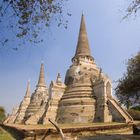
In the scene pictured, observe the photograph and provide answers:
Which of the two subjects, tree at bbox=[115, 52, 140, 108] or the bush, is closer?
tree at bbox=[115, 52, 140, 108]

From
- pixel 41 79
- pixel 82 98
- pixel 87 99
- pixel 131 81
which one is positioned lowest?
pixel 131 81

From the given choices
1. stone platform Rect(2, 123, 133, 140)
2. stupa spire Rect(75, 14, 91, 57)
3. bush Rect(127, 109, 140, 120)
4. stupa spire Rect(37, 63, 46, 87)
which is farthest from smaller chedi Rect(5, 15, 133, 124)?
stupa spire Rect(37, 63, 46, 87)

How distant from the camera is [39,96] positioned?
177 feet

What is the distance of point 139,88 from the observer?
66.6ft

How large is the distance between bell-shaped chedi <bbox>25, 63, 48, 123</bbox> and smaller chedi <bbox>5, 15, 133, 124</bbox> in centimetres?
1011

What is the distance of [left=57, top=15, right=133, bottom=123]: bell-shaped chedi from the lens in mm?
32500

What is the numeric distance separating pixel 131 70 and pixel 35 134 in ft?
31.9

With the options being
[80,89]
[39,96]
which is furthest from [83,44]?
[39,96]

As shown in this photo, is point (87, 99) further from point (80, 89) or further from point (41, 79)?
point (41, 79)

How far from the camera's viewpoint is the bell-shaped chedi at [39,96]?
50.4m

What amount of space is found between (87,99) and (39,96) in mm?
20797

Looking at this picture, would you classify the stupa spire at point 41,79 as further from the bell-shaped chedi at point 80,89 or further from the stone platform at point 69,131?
the stone platform at point 69,131

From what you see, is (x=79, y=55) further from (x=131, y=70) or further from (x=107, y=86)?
(x=131, y=70)

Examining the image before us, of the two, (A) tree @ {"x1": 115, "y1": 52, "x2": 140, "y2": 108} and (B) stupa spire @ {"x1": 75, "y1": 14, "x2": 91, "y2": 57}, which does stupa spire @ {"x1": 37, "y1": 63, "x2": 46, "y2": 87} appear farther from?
(A) tree @ {"x1": 115, "y1": 52, "x2": 140, "y2": 108}
